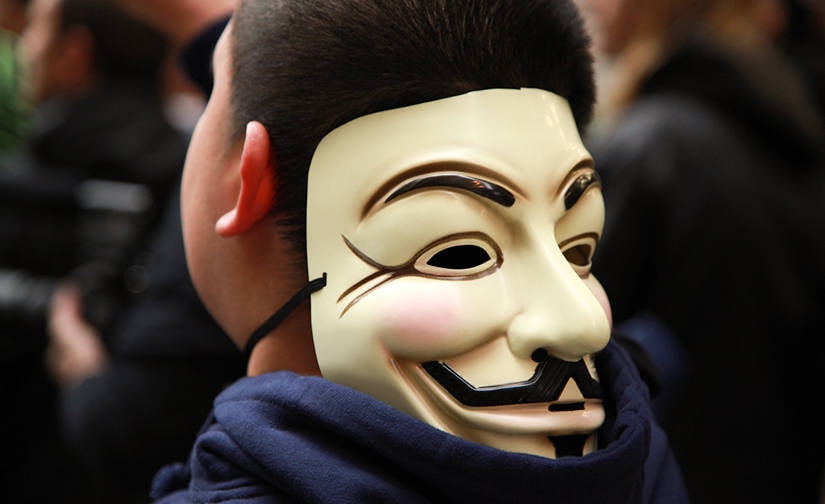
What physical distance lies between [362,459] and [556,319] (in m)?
0.26

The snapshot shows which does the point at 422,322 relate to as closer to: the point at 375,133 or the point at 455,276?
the point at 455,276

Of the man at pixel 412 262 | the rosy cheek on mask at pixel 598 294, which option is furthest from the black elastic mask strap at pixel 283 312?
the rosy cheek on mask at pixel 598 294

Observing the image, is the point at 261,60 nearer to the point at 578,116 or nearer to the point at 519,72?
the point at 519,72

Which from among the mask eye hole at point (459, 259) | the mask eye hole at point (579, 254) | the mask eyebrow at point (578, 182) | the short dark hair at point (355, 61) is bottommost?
the mask eye hole at point (579, 254)

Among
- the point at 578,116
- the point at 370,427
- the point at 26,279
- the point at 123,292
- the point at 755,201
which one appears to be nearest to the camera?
the point at 370,427

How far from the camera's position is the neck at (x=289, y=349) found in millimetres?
816

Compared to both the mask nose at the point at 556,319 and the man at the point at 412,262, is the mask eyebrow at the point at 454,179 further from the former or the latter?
the mask nose at the point at 556,319

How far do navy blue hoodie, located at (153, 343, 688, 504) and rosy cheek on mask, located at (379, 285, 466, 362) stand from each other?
Result: 7 cm

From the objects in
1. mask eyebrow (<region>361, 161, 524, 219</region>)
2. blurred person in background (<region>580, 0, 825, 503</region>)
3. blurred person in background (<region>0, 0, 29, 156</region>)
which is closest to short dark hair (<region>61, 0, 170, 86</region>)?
blurred person in background (<region>0, 0, 29, 156</region>)

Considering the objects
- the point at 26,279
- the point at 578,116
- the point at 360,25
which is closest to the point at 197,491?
the point at 360,25

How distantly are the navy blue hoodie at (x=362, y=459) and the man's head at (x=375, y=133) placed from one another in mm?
54

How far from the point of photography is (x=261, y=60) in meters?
0.78

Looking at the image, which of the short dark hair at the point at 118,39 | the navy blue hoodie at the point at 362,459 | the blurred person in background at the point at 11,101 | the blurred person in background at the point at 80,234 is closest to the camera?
the navy blue hoodie at the point at 362,459

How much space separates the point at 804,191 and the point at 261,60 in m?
1.48
